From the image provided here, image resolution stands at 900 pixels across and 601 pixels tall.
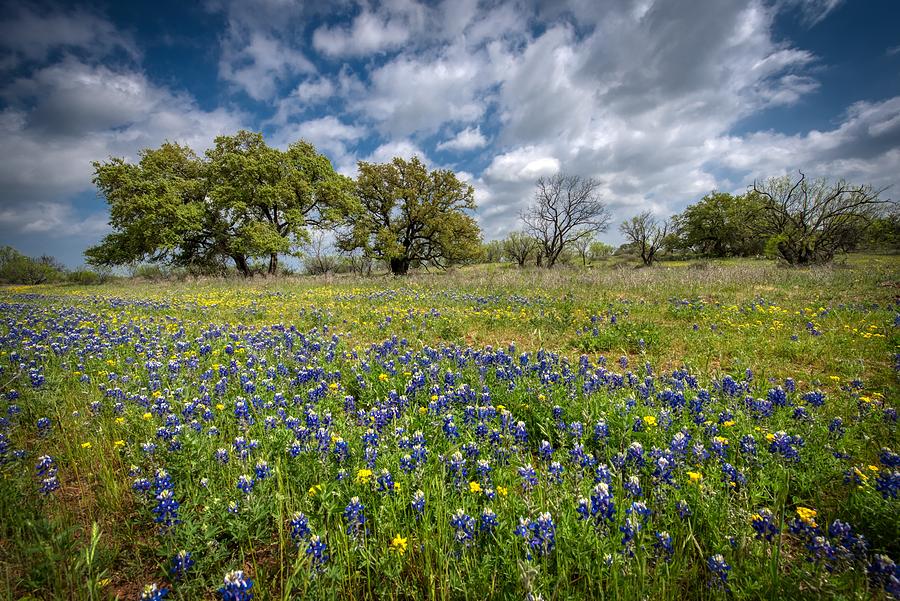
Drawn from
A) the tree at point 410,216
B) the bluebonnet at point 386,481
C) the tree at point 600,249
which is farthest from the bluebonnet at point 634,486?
the tree at point 600,249

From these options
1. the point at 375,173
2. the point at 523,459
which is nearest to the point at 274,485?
the point at 523,459

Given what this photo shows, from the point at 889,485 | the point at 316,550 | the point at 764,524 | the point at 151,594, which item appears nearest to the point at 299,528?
the point at 316,550

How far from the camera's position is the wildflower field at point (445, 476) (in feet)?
7.07

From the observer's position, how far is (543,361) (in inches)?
214

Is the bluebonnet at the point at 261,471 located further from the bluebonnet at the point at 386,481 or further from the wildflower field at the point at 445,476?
the bluebonnet at the point at 386,481

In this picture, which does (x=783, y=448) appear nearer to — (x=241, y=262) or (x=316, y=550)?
(x=316, y=550)

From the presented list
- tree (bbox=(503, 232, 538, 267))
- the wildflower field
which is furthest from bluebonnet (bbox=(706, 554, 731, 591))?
tree (bbox=(503, 232, 538, 267))

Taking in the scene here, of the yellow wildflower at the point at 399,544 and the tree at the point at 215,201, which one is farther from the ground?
the tree at the point at 215,201

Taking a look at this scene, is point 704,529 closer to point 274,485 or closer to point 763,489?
point 763,489

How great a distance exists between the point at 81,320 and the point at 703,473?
47.5ft

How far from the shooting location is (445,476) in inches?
116

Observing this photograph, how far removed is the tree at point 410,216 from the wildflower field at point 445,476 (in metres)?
28.7

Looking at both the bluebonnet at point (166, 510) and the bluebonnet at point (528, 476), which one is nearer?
the bluebonnet at point (166, 510)

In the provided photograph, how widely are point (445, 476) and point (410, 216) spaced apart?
34.0 meters
